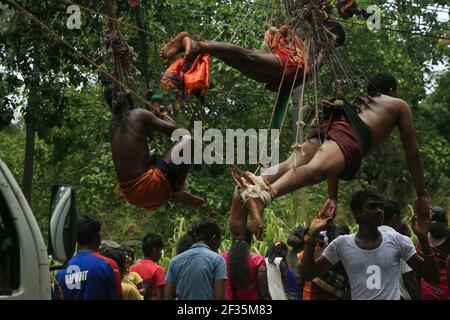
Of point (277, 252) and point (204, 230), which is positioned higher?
point (204, 230)

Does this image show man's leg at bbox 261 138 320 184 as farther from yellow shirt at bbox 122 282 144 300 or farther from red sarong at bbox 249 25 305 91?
yellow shirt at bbox 122 282 144 300

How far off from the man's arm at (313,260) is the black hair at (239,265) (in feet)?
2.53

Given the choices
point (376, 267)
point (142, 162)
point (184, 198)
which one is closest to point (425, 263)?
point (376, 267)

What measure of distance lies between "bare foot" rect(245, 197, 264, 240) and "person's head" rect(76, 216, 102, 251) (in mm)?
1230

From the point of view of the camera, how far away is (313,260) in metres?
5.36

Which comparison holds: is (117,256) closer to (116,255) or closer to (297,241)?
(116,255)

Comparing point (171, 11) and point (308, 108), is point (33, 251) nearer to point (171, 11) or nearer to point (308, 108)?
point (308, 108)

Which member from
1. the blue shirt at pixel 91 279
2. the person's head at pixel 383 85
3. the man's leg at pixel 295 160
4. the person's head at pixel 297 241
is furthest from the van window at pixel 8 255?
the person's head at pixel 297 241

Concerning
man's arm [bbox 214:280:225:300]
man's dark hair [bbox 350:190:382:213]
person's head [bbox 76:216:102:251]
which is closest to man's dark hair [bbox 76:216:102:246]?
person's head [bbox 76:216:102:251]

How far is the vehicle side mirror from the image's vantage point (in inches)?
156

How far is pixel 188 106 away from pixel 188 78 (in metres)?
2.00

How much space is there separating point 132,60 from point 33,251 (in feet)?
8.01

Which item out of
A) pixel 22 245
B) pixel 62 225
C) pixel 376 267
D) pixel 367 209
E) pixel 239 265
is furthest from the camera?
pixel 239 265

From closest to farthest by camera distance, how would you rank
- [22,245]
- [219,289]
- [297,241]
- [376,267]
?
[22,245], [376,267], [219,289], [297,241]
